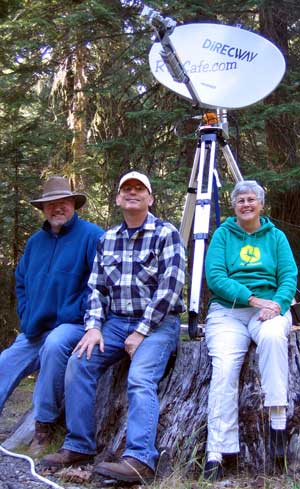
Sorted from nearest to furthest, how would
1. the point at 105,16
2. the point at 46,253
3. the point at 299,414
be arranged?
the point at 299,414 → the point at 46,253 → the point at 105,16

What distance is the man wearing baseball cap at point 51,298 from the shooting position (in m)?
3.66

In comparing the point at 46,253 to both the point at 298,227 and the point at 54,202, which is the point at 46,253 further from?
the point at 298,227

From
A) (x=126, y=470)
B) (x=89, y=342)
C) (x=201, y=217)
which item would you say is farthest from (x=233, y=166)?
(x=126, y=470)

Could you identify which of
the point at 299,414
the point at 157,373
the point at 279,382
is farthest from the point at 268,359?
the point at 157,373

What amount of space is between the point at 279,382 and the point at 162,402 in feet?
2.49

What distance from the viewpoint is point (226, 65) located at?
191 inches

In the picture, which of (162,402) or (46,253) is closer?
(162,402)

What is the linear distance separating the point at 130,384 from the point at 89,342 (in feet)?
1.21

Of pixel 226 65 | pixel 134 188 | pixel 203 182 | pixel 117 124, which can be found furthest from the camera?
pixel 117 124

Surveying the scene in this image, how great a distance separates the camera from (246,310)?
349 cm

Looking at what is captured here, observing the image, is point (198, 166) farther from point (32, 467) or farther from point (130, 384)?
point (32, 467)

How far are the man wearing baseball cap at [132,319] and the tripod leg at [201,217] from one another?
0.57 feet

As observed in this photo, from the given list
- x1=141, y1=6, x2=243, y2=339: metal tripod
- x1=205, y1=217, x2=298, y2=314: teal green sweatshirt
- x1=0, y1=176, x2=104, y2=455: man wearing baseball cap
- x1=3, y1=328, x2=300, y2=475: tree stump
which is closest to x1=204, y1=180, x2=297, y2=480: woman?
x1=205, y1=217, x2=298, y2=314: teal green sweatshirt

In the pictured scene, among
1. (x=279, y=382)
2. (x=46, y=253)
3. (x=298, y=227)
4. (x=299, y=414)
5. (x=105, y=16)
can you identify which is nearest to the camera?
(x=279, y=382)
